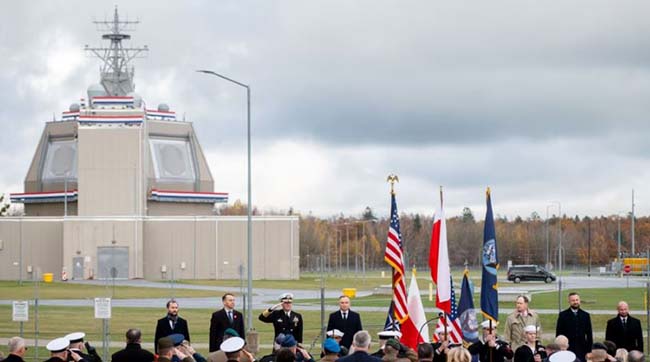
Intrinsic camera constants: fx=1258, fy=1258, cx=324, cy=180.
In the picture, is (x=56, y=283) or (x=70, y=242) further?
(x=70, y=242)

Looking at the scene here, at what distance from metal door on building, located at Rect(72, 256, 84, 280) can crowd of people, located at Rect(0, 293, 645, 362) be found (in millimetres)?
73272

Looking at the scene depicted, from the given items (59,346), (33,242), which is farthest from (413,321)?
(33,242)

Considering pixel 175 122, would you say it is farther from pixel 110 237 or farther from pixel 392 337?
pixel 392 337

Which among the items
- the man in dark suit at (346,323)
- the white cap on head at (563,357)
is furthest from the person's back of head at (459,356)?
the man in dark suit at (346,323)

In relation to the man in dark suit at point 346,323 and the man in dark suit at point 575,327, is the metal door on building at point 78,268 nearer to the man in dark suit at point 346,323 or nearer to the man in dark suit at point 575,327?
the man in dark suit at point 346,323

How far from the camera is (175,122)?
105375 millimetres

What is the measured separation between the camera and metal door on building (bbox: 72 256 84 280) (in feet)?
307

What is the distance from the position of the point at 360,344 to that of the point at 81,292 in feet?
201

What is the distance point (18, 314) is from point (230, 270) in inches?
2659

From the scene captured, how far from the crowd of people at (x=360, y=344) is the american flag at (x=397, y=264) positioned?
81cm

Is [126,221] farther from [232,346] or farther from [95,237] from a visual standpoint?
[232,346]

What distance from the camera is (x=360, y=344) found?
1409 centimetres

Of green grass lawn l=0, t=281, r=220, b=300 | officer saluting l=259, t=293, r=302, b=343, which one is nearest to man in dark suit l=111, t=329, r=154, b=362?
officer saluting l=259, t=293, r=302, b=343

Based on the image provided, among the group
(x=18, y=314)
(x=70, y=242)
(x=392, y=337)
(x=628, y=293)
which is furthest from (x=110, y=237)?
(x=392, y=337)
